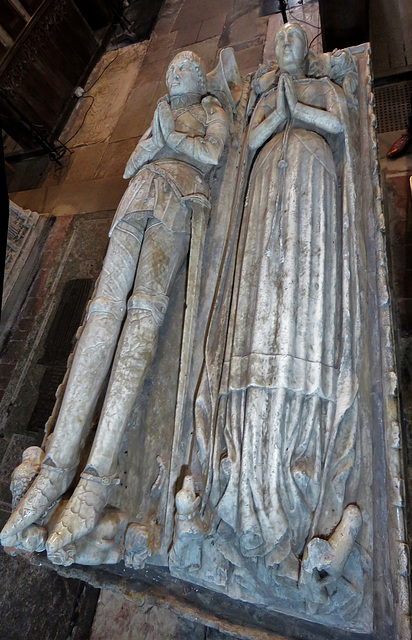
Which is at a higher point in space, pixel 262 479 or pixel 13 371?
pixel 13 371

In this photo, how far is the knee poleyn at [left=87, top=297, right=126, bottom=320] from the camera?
95.0 inches

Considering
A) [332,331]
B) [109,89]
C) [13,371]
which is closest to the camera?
[332,331]

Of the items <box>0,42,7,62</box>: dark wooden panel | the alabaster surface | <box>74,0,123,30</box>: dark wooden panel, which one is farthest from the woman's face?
<box>0,42,7,62</box>: dark wooden panel

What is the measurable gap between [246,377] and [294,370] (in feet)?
0.85

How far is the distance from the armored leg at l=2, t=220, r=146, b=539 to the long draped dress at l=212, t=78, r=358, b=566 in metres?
0.77

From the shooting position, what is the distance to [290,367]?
1.93 meters

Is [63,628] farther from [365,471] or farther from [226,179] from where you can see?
[226,179]

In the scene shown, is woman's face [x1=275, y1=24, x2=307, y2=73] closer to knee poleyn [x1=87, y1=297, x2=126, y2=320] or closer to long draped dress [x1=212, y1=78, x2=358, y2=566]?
long draped dress [x1=212, y1=78, x2=358, y2=566]

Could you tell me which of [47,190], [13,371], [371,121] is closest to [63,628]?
[13,371]

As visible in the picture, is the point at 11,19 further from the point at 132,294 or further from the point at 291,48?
the point at 132,294

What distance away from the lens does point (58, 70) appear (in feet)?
21.6

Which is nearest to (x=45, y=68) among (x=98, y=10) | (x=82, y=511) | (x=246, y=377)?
(x=98, y=10)

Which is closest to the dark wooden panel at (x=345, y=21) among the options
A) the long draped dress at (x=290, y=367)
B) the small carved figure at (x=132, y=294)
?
the small carved figure at (x=132, y=294)

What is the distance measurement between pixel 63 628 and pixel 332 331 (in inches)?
128
